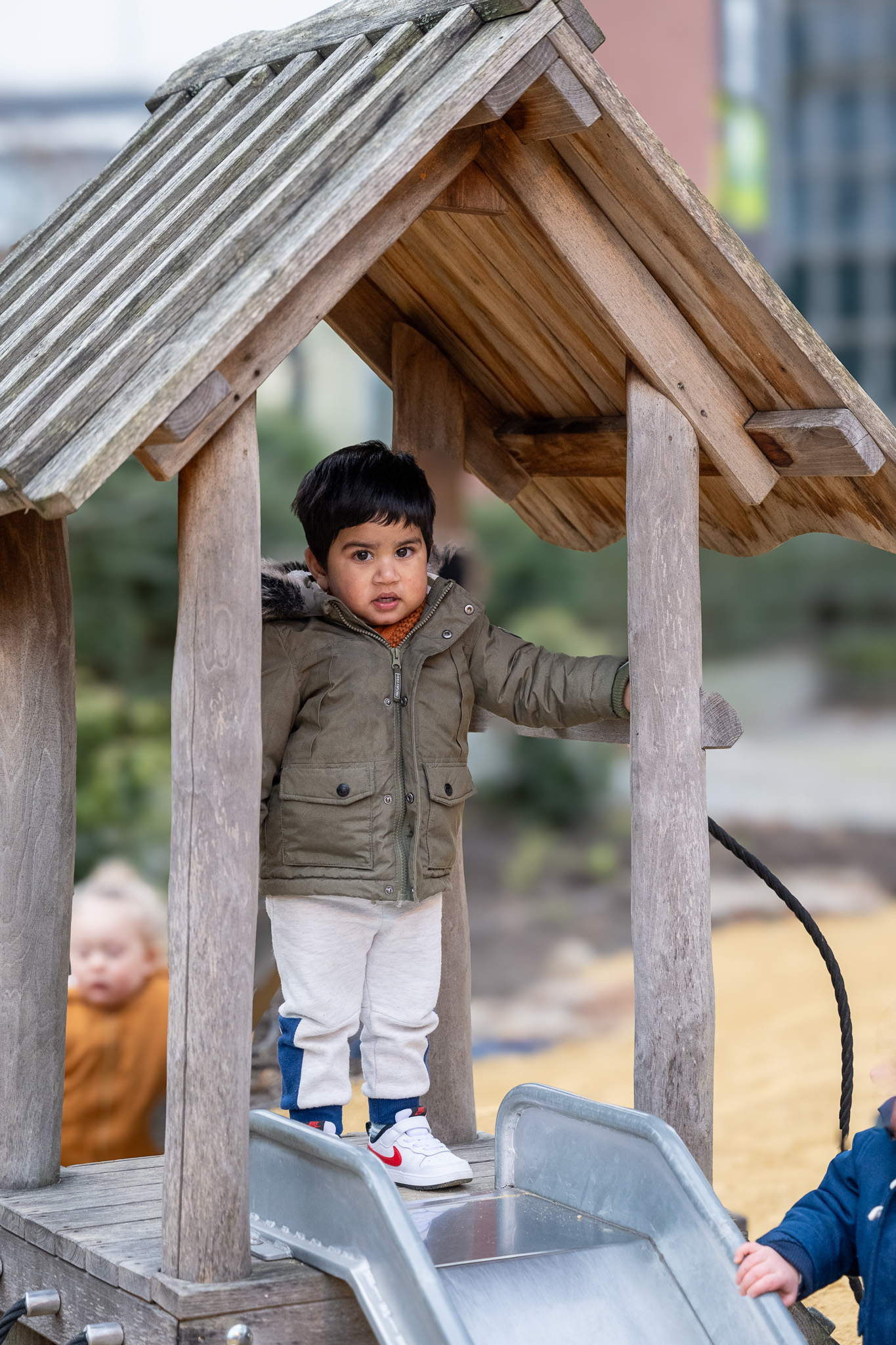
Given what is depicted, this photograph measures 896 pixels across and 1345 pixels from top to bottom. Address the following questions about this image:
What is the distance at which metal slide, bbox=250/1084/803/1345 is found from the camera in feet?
7.64

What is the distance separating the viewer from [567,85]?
2.54 meters

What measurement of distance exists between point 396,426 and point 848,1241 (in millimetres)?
1979

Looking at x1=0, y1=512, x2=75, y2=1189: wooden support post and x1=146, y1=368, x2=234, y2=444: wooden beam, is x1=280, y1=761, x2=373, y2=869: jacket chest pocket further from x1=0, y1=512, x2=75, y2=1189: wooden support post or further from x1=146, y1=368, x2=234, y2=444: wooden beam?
x1=146, y1=368, x2=234, y2=444: wooden beam

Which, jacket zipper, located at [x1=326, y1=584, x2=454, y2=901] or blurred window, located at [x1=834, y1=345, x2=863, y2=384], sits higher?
blurred window, located at [x1=834, y1=345, x2=863, y2=384]

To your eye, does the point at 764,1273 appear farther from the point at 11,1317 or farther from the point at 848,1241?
the point at 11,1317

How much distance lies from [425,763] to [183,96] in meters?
1.47

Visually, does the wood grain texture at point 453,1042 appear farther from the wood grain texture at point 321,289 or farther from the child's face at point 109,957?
the wood grain texture at point 321,289

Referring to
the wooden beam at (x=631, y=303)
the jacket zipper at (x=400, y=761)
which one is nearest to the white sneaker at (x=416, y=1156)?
the jacket zipper at (x=400, y=761)

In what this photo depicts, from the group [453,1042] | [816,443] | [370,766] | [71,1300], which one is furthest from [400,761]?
[71,1300]

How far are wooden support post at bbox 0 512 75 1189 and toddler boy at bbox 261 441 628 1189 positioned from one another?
445 mm

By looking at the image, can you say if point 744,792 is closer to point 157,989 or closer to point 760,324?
point 157,989

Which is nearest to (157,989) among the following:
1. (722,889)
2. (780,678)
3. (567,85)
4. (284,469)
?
(567,85)

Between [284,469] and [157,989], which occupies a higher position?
[284,469]

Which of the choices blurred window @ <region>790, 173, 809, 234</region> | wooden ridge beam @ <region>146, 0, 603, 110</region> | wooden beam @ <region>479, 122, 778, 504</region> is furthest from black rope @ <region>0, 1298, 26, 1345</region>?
blurred window @ <region>790, 173, 809, 234</region>
